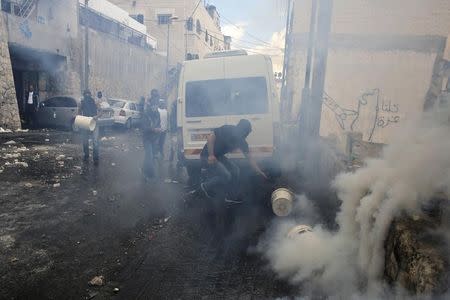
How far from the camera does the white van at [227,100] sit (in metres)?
6.27

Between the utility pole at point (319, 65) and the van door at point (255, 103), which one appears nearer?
the van door at point (255, 103)

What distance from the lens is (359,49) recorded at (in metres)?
13.0

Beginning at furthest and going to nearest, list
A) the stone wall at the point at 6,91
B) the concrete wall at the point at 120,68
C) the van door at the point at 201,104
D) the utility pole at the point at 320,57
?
the concrete wall at the point at 120,68 < the stone wall at the point at 6,91 < the utility pole at the point at 320,57 < the van door at the point at 201,104

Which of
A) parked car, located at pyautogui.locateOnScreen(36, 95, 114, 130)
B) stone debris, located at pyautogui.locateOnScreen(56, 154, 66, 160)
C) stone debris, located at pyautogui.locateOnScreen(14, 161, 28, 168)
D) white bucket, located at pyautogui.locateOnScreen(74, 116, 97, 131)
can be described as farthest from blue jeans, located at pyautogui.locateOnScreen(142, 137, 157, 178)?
parked car, located at pyautogui.locateOnScreen(36, 95, 114, 130)

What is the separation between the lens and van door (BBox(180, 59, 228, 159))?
6406mm

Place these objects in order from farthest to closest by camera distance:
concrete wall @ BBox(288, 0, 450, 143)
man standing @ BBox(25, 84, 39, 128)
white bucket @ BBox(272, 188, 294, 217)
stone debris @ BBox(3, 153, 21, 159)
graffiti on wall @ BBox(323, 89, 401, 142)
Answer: man standing @ BBox(25, 84, 39, 128) < graffiti on wall @ BBox(323, 89, 401, 142) < concrete wall @ BBox(288, 0, 450, 143) < stone debris @ BBox(3, 153, 21, 159) < white bucket @ BBox(272, 188, 294, 217)

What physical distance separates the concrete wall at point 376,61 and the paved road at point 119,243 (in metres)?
8.74

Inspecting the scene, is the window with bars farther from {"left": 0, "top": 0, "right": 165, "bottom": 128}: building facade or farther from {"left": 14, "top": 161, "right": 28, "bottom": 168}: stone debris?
{"left": 14, "top": 161, "right": 28, "bottom": 168}: stone debris

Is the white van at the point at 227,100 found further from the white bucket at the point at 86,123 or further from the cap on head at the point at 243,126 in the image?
the white bucket at the point at 86,123

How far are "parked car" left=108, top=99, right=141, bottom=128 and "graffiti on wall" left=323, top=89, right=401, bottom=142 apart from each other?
8.68 metres

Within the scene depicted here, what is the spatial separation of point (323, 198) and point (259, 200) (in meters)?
1.08

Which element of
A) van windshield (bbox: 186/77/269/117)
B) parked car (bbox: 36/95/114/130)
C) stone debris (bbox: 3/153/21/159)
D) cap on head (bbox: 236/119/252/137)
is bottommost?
stone debris (bbox: 3/153/21/159)

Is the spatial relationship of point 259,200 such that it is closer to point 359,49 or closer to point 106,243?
point 106,243

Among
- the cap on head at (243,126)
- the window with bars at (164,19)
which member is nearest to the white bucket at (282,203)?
the cap on head at (243,126)
